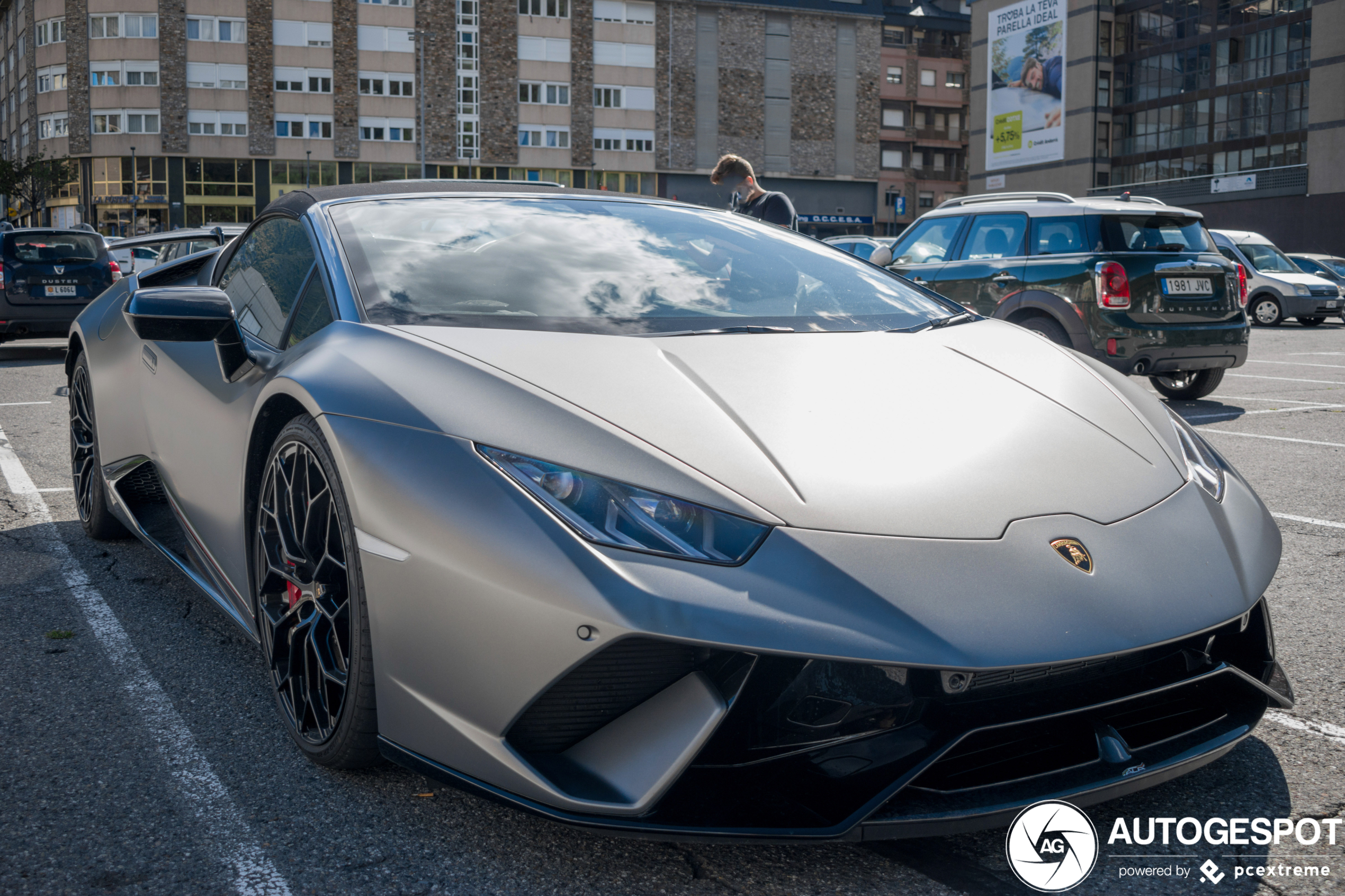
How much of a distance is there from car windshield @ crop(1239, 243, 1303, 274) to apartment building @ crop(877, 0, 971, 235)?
5174 cm

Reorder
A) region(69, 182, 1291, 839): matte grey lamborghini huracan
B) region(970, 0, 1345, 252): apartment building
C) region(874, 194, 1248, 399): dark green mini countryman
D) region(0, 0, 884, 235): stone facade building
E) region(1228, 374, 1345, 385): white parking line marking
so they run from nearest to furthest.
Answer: region(69, 182, 1291, 839): matte grey lamborghini huracan
region(874, 194, 1248, 399): dark green mini countryman
region(1228, 374, 1345, 385): white parking line marking
region(970, 0, 1345, 252): apartment building
region(0, 0, 884, 235): stone facade building

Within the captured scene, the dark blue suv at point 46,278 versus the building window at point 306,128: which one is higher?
the building window at point 306,128

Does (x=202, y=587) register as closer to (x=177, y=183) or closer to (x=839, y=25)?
(x=177, y=183)

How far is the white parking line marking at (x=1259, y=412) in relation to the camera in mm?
8211

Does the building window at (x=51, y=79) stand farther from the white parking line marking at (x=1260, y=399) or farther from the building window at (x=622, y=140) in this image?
the white parking line marking at (x=1260, y=399)

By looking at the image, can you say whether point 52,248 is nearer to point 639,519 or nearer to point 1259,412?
point 1259,412

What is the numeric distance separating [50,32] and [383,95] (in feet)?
53.5

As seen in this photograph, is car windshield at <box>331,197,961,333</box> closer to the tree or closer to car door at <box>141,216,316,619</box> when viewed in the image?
car door at <box>141,216,316,619</box>

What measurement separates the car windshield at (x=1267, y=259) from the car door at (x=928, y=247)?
553 inches

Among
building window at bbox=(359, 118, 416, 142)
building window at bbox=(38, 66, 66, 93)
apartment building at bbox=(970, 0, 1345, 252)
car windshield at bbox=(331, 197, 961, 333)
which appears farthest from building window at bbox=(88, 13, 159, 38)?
car windshield at bbox=(331, 197, 961, 333)

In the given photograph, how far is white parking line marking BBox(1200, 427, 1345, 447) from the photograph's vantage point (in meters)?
6.91

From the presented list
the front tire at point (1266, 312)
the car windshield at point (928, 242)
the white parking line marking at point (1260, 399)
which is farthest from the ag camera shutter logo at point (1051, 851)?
the front tire at point (1266, 312)

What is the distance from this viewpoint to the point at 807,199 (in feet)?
214

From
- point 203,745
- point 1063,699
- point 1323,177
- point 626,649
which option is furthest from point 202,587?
point 1323,177
